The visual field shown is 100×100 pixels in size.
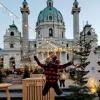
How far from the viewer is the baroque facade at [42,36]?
8156 centimetres

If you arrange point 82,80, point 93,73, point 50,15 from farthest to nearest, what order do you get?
point 50,15, point 93,73, point 82,80

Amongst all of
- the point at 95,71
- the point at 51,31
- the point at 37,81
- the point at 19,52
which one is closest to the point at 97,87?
the point at 95,71

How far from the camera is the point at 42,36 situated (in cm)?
8681

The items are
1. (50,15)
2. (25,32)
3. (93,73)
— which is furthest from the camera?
(50,15)

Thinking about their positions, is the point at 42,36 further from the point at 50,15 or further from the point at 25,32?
the point at 50,15

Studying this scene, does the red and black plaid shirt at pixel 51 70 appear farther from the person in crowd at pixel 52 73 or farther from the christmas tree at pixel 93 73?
the christmas tree at pixel 93 73

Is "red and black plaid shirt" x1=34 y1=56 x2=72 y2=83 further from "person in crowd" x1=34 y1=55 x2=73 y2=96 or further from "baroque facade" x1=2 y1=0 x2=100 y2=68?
"baroque facade" x1=2 y1=0 x2=100 y2=68

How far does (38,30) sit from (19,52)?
1113cm

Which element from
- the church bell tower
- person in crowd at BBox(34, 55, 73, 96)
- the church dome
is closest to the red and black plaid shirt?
person in crowd at BBox(34, 55, 73, 96)

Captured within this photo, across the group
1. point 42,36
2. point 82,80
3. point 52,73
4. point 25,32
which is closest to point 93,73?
point 82,80

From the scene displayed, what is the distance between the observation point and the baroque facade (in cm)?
8156

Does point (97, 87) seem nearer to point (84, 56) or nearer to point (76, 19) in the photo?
point (84, 56)

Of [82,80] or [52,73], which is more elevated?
[52,73]

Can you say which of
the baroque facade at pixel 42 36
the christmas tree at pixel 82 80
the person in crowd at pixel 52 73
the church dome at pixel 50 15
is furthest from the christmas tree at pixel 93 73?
the church dome at pixel 50 15
